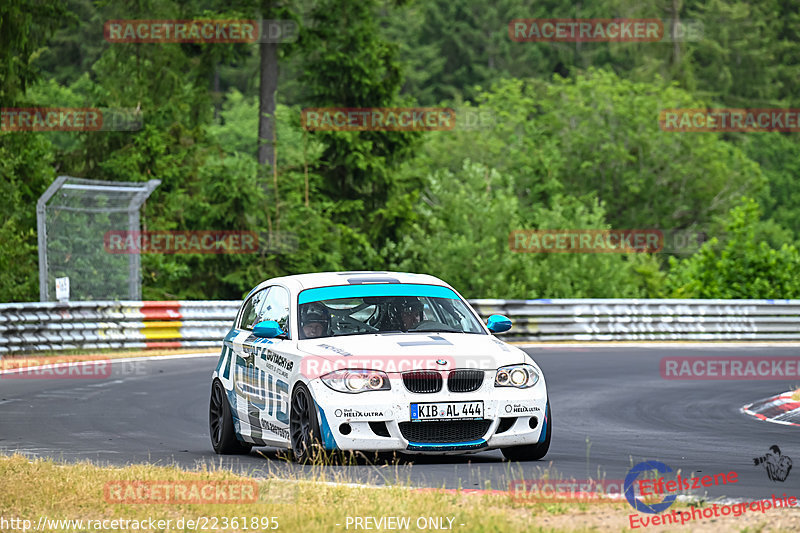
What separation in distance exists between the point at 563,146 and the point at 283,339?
51773 millimetres

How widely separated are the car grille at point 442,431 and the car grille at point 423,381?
26 centimetres

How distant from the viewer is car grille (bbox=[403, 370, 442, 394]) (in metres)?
10.7

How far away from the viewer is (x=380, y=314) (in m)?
11.9

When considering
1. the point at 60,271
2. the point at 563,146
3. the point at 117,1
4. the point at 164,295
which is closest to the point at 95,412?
the point at 60,271

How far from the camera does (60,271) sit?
83.5ft

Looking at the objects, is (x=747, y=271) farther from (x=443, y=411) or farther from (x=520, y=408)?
(x=443, y=411)

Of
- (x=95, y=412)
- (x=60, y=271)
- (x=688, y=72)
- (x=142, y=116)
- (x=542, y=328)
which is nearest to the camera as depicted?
(x=95, y=412)

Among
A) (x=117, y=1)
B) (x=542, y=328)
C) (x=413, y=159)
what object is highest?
(x=117, y=1)

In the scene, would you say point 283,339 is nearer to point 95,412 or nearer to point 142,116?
point 95,412

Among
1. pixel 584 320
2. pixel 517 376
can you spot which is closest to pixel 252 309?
pixel 517 376

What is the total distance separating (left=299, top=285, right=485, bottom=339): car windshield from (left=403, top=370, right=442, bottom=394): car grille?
3.34 ft

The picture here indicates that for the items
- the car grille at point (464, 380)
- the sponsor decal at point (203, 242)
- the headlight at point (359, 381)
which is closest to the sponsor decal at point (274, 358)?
the headlight at point (359, 381)

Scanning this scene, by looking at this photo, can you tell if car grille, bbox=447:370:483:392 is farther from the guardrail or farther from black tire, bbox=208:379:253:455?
the guardrail

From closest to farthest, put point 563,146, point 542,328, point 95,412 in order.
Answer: point 95,412
point 542,328
point 563,146
